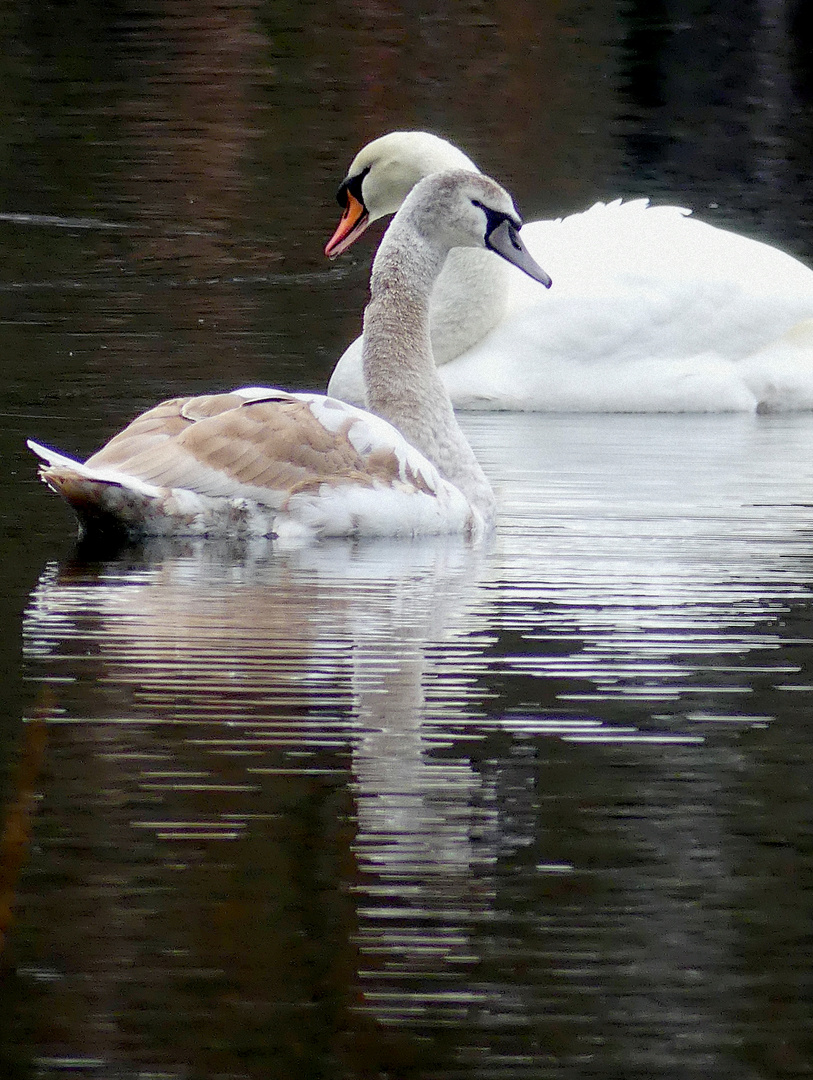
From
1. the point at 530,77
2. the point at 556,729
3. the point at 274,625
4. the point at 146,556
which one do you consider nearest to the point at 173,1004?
the point at 556,729

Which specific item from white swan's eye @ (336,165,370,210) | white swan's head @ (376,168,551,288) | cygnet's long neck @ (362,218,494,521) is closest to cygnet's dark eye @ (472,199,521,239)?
white swan's head @ (376,168,551,288)

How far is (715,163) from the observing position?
66.1ft

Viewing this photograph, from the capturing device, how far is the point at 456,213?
861 centimetres

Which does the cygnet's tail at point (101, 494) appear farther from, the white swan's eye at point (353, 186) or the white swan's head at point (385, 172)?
the white swan's eye at point (353, 186)

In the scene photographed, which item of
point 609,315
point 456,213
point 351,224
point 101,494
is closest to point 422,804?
point 101,494

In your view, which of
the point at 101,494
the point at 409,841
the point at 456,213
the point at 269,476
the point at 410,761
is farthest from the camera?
the point at 456,213

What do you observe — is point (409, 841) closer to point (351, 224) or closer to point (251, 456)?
point (251, 456)

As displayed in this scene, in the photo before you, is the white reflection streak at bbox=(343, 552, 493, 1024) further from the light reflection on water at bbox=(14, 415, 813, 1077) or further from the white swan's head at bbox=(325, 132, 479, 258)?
the white swan's head at bbox=(325, 132, 479, 258)

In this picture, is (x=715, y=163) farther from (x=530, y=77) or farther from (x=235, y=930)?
(x=235, y=930)

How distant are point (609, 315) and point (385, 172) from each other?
1.19 m

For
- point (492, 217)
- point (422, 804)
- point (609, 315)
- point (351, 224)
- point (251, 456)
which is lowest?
point (609, 315)

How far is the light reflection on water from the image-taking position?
4031 millimetres

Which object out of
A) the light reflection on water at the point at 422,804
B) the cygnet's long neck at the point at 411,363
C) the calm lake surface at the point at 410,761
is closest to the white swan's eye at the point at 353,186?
the calm lake surface at the point at 410,761

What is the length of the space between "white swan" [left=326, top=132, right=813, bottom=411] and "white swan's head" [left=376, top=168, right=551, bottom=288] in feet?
8.97
